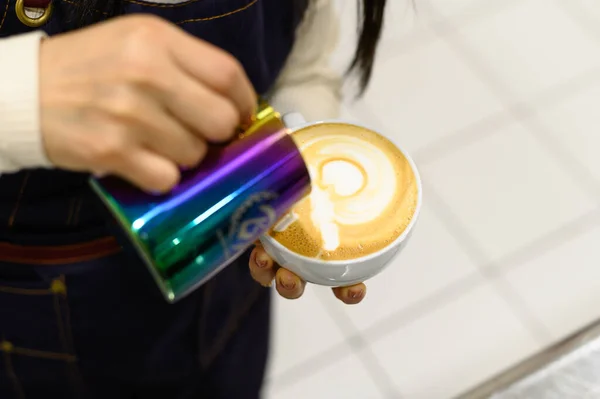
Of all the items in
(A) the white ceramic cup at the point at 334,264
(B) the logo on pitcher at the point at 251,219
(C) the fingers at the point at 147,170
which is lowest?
(A) the white ceramic cup at the point at 334,264

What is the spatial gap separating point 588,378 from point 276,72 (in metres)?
0.52

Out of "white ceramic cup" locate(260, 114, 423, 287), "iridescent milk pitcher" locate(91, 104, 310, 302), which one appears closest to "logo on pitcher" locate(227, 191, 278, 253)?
"iridescent milk pitcher" locate(91, 104, 310, 302)

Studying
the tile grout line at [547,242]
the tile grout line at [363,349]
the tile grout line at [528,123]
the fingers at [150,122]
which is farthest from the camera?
the tile grout line at [528,123]

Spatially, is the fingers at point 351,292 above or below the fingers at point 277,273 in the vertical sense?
below

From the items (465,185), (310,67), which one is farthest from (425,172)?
(310,67)

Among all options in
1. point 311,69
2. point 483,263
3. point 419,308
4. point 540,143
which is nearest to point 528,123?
point 540,143

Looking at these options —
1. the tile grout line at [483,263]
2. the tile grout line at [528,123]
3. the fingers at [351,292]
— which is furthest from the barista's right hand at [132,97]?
the tile grout line at [528,123]

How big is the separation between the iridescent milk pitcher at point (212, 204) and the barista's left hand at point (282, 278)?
15 cm

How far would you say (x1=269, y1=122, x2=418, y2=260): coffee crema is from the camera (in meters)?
0.63

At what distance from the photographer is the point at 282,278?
654mm

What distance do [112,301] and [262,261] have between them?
0.25 meters

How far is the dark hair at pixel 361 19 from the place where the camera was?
1.99 feet

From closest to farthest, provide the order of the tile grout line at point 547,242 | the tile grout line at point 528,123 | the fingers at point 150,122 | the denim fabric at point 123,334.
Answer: the fingers at point 150,122 < the denim fabric at point 123,334 < the tile grout line at point 547,242 < the tile grout line at point 528,123

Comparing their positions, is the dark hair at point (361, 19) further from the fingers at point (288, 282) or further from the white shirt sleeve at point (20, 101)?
the fingers at point (288, 282)
